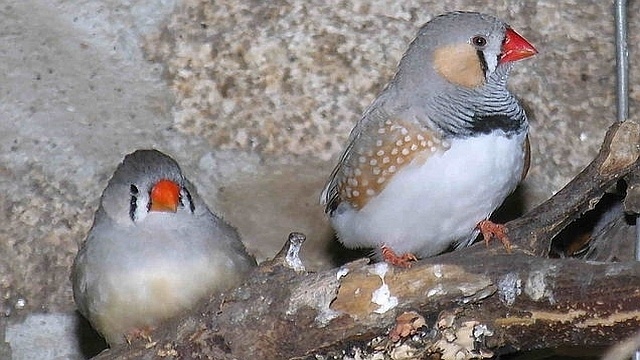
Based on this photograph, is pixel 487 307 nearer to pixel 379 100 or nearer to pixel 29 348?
pixel 379 100

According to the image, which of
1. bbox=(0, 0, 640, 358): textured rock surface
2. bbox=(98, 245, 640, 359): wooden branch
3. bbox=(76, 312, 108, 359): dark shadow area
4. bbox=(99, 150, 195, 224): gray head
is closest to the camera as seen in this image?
bbox=(98, 245, 640, 359): wooden branch

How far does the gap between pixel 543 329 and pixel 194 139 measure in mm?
1576

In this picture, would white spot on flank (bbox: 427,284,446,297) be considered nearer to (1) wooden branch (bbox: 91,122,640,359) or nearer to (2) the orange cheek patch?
(1) wooden branch (bbox: 91,122,640,359)

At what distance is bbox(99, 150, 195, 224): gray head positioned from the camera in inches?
109

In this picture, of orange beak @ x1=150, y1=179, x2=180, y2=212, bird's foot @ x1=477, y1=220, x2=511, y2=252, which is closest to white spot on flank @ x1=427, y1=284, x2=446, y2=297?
bird's foot @ x1=477, y1=220, x2=511, y2=252

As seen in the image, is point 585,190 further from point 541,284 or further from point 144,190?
point 144,190

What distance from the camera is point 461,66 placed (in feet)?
9.29

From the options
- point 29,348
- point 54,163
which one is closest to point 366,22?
point 54,163

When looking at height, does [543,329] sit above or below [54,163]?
above

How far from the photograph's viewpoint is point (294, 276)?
239 centimetres

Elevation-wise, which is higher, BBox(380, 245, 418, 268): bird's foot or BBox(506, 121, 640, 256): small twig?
BBox(506, 121, 640, 256): small twig

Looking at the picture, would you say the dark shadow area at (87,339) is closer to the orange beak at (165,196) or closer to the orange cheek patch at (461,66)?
the orange beak at (165,196)

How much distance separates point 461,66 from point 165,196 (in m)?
0.75

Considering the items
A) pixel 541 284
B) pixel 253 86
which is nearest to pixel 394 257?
pixel 541 284
